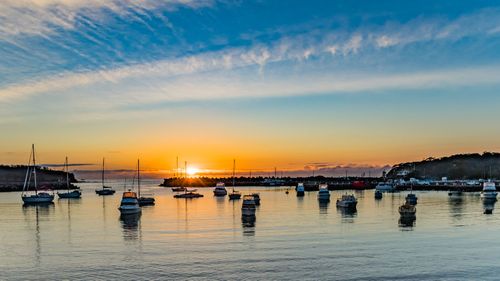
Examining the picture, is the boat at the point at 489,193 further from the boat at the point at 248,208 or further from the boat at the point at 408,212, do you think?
the boat at the point at 248,208

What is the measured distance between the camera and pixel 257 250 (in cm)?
5097

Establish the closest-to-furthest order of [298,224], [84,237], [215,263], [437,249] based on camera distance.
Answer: [215,263]
[437,249]
[84,237]
[298,224]

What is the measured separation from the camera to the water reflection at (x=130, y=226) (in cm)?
6456

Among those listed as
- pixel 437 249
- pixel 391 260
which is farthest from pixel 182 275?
pixel 437 249

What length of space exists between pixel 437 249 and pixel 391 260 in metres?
9.15

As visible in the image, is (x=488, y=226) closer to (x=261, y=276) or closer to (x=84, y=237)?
(x=261, y=276)

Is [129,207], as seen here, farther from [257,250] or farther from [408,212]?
[408,212]

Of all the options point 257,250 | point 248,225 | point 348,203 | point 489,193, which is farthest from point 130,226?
point 489,193

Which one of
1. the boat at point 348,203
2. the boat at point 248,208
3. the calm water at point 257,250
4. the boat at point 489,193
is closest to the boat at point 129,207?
the calm water at point 257,250

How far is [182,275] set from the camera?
1564 inches

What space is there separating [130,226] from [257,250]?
33.2m

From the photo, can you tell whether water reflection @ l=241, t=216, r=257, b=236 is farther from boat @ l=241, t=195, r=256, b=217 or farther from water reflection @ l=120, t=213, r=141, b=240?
water reflection @ l=120, t=213, r=141, b=240

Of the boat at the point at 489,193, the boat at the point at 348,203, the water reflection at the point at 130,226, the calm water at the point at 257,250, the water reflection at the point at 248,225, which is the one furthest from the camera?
the boat at the point at 489,193

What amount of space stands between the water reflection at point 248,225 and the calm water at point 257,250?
0.91 feet
